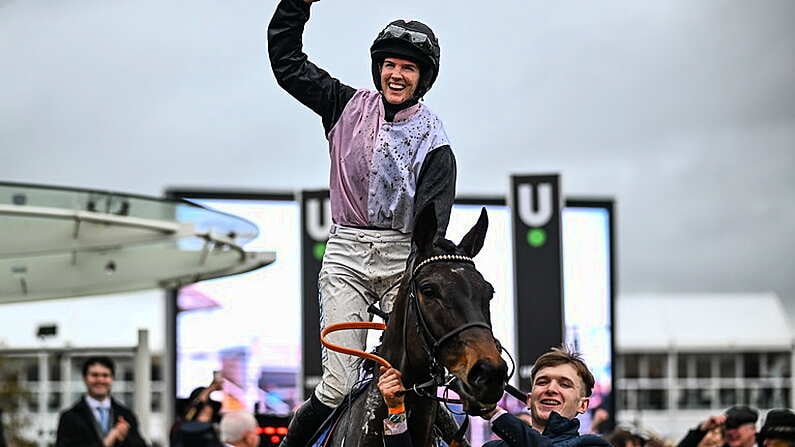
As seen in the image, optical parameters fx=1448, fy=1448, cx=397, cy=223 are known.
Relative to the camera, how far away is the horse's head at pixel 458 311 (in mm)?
5293

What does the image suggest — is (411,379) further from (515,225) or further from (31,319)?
(31,319)

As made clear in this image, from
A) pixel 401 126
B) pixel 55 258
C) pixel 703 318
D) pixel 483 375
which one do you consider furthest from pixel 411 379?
pixel 703 318

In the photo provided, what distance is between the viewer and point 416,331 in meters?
5.75

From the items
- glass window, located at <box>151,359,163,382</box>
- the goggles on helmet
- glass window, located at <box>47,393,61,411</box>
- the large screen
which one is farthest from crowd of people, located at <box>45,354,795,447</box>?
glass window, located at <box>47,393,61,411</box>

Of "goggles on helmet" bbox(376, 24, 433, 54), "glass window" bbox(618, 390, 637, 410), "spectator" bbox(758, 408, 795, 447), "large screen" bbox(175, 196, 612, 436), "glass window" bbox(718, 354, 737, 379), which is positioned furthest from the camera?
"glass window" bbox(718, 354, 737, 379)

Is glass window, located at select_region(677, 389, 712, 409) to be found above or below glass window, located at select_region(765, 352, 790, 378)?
below

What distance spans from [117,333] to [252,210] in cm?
2096

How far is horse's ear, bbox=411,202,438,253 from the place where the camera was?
580cm

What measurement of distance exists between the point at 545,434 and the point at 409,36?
6.15 feet

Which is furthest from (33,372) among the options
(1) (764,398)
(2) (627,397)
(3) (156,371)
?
(1) (764,398)

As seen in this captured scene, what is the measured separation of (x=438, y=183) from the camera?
6.33 metres

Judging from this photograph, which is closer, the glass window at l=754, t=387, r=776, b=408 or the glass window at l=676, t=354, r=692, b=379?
the glass window at l=754, t=387, r=776, b=408

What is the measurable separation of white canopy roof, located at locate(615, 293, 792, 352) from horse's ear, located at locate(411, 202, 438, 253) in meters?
44.7

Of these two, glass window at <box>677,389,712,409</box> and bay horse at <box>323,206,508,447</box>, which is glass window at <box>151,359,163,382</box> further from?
bay horse at <box>323,206,508,447</box>
